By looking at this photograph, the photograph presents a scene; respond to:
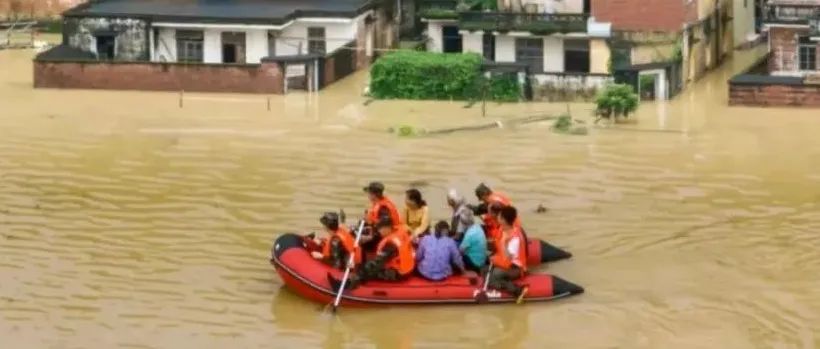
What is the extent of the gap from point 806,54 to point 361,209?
17.1 metres

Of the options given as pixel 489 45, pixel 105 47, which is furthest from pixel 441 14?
pixel 105 47

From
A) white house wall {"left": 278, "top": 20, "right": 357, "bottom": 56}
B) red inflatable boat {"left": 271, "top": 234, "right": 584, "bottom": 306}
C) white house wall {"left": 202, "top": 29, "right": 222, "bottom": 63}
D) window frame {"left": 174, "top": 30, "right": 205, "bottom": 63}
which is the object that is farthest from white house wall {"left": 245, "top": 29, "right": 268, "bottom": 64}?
red inflatable boat {"left": 271, "top": 234, "right": 584, "bottom": 306}

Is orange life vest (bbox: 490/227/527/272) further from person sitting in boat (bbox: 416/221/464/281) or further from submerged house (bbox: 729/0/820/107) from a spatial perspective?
submerged house (bbox: 729/0/820/107)

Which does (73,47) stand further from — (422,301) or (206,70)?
(422,301)

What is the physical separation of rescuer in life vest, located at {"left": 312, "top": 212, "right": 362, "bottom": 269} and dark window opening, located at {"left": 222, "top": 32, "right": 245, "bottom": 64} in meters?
23.2

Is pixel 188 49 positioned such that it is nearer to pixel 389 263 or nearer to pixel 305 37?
pixel 305 37

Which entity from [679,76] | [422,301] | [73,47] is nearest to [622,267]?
[422,301]

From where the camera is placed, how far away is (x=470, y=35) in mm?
48844

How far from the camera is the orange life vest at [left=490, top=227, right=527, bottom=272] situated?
26922mm

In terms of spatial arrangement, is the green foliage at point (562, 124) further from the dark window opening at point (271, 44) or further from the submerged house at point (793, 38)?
the dark window opening at point (271, 44)

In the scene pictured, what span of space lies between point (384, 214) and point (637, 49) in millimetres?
21104

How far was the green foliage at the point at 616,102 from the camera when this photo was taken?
→ 4191 cm

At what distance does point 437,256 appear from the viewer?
26781 millimetres

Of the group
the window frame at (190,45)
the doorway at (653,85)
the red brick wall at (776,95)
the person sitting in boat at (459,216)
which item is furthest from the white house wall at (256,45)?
the person sitting in boat at (459,216)
